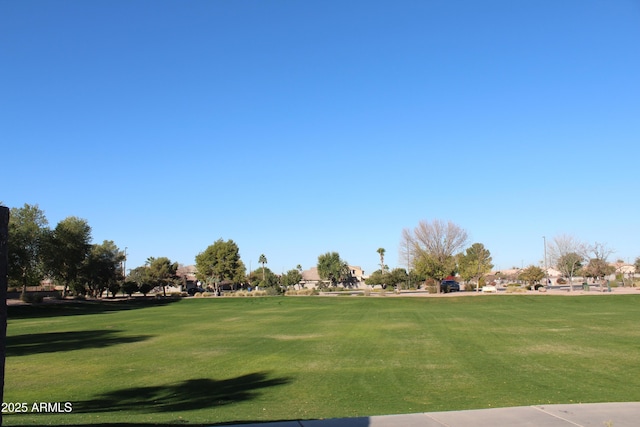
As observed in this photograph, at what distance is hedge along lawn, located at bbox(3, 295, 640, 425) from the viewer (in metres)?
9.67

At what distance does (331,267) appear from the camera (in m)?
119

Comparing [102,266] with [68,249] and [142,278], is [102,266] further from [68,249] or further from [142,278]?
[142,278]

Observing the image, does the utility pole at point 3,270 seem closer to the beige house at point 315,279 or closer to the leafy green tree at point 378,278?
the leafy green tree at point 378,278

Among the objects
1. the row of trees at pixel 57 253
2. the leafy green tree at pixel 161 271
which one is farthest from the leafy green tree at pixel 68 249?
the leafy green tree at pixel 161 271

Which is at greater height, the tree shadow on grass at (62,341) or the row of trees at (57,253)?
the row of trees at (57,253)

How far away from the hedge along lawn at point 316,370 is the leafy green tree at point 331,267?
93.6 meters

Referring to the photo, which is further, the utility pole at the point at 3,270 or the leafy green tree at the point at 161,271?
the leafy green tree at the point at 161,271

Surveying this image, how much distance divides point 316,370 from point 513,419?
8.73m

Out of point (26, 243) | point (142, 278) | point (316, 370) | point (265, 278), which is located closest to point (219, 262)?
point (142, 278)

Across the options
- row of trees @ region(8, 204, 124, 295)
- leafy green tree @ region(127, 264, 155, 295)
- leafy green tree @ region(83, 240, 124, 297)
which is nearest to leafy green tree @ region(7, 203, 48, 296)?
row of trees @ region(8, 204, 124, 295)

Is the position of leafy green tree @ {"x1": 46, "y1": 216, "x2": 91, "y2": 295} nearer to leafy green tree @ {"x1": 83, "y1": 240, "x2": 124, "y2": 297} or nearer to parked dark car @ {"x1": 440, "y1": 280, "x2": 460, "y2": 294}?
leafy green tree @ {"x1": 83, "y1": 240, "x2": 124, "y2": 297}

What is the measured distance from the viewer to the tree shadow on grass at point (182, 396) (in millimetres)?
10156

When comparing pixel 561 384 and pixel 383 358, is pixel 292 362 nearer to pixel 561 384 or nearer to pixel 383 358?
pixel 383 358

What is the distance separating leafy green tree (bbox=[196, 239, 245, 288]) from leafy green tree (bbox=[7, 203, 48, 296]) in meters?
32.7
